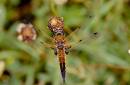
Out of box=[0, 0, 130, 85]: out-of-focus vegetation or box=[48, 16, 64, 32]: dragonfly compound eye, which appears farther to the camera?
box=[0, 0, 130, 85]: out-of-focus vegetation

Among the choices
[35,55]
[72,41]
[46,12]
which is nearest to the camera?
[72,41]

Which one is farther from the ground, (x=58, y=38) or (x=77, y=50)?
(x=77, y=50)

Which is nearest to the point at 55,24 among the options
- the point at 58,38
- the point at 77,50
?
the point at 58,38

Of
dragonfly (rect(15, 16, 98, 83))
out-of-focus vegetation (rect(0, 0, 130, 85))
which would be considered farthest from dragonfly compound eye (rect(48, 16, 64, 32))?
out-of-focus vegetation (rect(0, 0, 130, 85))

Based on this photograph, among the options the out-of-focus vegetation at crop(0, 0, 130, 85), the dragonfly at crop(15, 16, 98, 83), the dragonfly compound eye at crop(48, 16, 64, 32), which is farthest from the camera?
the out-of-focus vegetation at crop(0, 0, 130, 85)

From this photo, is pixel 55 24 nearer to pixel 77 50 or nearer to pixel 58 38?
pixel 58 38

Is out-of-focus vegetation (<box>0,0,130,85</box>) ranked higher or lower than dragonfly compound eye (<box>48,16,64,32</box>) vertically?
higher

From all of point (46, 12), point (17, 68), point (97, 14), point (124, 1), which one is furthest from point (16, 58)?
point (124, 1)

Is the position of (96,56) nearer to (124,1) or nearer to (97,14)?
(97,14)

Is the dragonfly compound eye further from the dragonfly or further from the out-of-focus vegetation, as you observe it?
the out-of-focus vegetation
